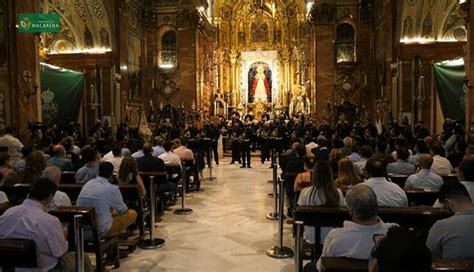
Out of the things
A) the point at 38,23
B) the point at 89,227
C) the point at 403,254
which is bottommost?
the point at 89,227

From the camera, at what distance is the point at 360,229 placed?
11.5ft

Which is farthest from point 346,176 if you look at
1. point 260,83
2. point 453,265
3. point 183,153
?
point 260,83

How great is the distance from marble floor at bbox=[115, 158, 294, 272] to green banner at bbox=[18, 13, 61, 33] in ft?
17.4

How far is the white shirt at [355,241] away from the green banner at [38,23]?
983 centimetres

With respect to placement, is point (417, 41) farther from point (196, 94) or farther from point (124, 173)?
point (124, 173)

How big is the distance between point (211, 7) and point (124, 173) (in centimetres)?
2766

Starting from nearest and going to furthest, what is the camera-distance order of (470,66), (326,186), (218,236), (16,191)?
(326,186)
(16,191)
(218,236)
(470,66)

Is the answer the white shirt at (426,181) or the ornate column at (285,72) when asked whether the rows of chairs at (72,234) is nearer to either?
the white shirt at (426,181)

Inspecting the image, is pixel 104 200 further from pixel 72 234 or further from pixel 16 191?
pixel 16 191

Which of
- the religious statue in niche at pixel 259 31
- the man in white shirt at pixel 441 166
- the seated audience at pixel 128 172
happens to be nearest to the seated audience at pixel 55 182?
the seated audience at pixel 128 172

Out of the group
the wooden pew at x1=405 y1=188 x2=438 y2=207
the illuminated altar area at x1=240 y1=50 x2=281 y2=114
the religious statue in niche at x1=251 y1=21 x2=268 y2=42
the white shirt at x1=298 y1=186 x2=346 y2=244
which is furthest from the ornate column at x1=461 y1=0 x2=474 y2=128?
the religious statue in niche at x1=251 y1=21 x2=268 y2=42

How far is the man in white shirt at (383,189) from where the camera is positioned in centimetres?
524

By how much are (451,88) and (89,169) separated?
11.2 meters

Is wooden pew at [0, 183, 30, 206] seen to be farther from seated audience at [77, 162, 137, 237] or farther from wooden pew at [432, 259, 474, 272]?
wooden pew at [432, 259, 474, 272]
